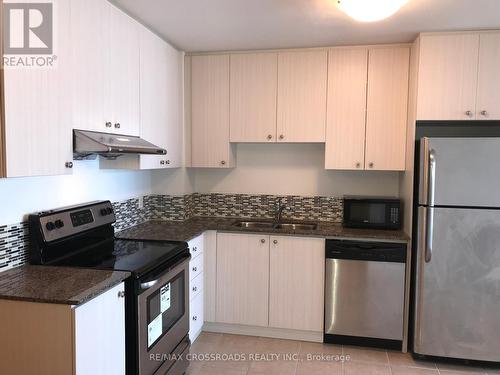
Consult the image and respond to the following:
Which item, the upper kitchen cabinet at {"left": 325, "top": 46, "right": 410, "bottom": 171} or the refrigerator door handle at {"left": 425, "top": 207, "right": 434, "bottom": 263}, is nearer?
the refrigerator door handle at {"left": 425, "top": 207, "right": 434, "bottom": 263}

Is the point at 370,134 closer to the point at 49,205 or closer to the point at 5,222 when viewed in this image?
the point at 49,205

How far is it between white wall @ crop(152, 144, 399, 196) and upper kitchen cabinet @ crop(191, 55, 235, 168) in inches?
9.7

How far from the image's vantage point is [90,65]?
87.3 inches

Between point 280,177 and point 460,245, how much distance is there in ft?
5.17

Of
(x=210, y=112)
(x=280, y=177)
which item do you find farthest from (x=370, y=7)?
(x=280, y=177)

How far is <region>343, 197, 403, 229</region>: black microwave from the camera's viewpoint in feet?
10.8

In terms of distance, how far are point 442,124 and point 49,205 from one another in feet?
9.20

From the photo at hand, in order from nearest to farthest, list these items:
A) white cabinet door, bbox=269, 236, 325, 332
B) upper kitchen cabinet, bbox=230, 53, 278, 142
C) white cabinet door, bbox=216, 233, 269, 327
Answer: white cabinet door, bbox=269, 236, 325, 332, white cabinet door, bbox=216, 233, 269, 327, upper kitchen cabinet, bbox=230, 53, 278, 142

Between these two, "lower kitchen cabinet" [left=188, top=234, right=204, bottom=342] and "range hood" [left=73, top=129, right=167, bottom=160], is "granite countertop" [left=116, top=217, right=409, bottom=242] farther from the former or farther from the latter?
"range hood" [left=73, top=129, right=167, bottom=160]

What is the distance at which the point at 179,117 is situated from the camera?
11.5ft

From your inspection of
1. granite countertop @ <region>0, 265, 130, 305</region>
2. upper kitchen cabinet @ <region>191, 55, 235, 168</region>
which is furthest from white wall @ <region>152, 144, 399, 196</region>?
granite countertop @ <region>0, 265, 130, 305</region>

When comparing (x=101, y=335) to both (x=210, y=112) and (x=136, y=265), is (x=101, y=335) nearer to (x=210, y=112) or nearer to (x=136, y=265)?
(x=136, y=265)

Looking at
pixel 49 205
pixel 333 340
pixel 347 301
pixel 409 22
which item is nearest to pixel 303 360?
pixel 333 340

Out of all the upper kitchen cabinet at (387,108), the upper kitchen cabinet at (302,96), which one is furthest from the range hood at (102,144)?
the upper kitchen cabinet at (387,108)
